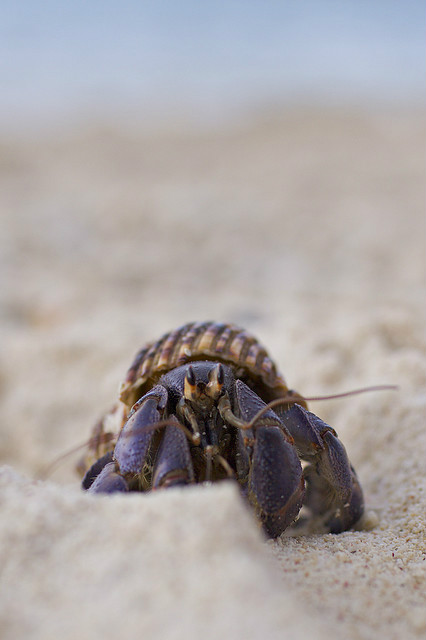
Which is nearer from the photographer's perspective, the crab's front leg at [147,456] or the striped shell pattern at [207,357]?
the crab's front leg at [147,456]

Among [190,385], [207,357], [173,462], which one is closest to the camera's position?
[173,462]

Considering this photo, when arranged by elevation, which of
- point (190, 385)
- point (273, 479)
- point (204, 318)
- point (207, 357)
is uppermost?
point (204, 318)

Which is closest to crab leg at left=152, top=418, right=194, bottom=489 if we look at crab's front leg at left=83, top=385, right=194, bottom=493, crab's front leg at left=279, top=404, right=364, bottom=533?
crab's front leg at left=83, top=385, right=194, bottom=493

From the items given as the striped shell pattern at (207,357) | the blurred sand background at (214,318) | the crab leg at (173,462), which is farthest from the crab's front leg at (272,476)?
the striped shell pattern at (207,357)

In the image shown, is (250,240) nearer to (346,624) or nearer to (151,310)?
(151,310)

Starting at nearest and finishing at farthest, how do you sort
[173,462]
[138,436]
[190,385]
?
→ 1. [173,462]
2. [138,436]
3. [190,385]

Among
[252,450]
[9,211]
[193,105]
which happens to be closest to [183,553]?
[252,450]

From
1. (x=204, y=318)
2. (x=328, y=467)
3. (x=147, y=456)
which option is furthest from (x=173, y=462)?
(x=204, y=318)

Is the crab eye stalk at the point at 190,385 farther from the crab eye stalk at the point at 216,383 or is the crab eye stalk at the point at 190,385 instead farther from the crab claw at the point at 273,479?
the crab claw at the point at 273,479

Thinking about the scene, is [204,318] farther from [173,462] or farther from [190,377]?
[173,462]
